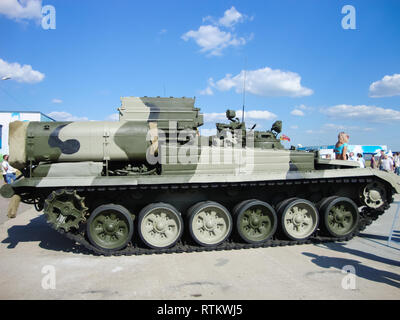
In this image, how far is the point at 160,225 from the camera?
7.41 metres

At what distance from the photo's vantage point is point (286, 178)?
762 centimetres

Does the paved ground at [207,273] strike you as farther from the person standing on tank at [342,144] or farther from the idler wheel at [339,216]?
the person standing on tank at [342,144]

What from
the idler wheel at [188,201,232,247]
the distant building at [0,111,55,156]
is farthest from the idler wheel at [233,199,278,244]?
the distant building at [0,111,55,156]

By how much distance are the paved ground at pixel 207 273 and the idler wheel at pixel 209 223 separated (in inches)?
16.7

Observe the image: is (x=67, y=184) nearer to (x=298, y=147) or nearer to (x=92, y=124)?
(x=92, y=124)

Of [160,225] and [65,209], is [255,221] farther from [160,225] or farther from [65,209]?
[65,209]

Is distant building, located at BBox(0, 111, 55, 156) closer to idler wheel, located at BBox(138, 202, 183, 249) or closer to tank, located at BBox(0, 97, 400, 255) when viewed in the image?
tank, located at BBox(0, 97, 400, 255)

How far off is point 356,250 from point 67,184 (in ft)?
22.0

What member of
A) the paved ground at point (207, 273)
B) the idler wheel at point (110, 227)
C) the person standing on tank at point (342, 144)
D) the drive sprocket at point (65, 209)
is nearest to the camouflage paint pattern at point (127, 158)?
the drive sprocket at point (65, 209)

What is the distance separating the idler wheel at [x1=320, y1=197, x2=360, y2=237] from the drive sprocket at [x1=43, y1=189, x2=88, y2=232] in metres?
5.85

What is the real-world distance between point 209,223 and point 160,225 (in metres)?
1.17

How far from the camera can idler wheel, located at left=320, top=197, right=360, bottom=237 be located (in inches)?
322

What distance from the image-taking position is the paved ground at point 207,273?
5.14 m

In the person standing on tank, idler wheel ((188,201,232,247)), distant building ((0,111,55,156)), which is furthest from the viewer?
distant building ((0,111,55,156))
